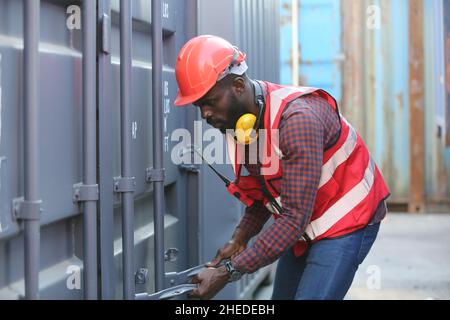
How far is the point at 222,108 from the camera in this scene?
2426 millimetres

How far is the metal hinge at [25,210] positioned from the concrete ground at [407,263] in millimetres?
2762

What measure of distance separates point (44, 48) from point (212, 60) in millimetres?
707

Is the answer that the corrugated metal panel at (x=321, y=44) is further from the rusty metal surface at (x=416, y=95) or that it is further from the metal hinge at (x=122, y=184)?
the metal hinge at (x=122, y=184)

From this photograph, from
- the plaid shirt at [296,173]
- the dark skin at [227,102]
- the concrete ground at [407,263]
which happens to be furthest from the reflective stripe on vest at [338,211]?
the concrete ground at [407,263]

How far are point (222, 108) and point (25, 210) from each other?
93cm

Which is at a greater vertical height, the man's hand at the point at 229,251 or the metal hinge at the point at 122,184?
the metal hinge at the point at 122,184

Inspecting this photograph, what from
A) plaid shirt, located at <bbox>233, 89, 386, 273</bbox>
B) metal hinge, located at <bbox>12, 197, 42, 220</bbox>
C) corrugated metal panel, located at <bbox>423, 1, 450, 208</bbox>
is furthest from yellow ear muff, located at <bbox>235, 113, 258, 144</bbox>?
corrugated metal panel, located at <bbox>423, 1, 450, 208</bbox>

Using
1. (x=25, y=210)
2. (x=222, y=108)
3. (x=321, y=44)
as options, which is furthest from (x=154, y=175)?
(x=321, y=44)

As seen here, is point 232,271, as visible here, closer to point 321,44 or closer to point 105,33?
point 105,33

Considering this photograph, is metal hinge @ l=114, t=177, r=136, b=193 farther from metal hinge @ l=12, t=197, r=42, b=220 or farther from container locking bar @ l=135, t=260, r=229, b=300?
metal hinge @ l=12, t=197, r=42, b=220

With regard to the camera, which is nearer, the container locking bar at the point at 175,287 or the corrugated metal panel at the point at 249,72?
the container locking bar at the point at 175,287

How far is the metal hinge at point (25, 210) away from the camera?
173cm
